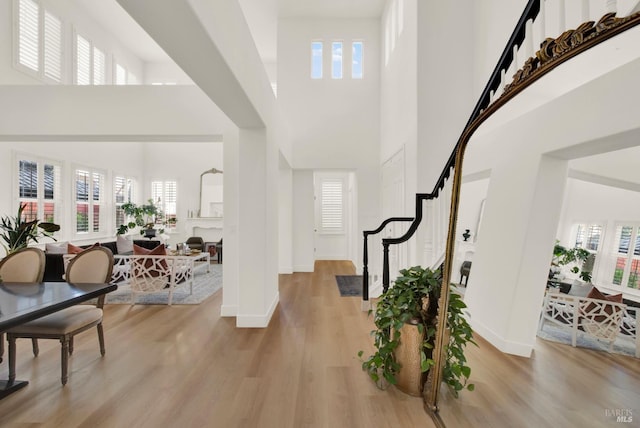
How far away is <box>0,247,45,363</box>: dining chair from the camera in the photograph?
9.15 ft

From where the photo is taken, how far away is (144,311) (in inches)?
162

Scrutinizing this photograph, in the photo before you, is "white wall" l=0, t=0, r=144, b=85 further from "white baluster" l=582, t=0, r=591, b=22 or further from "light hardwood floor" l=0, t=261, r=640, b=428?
"white baluster" l=582, t=0, r=591, b=22

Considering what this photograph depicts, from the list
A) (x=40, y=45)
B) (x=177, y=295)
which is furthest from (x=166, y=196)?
(x=177, y=295)

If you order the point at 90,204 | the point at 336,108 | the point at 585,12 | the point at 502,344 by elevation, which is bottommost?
the point at 502,344

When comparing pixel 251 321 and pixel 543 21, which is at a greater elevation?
pixel 543 21

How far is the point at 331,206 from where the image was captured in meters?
8.80

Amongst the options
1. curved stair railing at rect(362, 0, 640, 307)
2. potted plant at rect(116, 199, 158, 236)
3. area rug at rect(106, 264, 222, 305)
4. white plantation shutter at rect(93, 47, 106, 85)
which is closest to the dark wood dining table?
area rug at rect(106, 264, 222, 305)

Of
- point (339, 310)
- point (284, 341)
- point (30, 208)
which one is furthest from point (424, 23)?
point (30, 208)

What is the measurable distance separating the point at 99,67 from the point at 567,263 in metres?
9.29

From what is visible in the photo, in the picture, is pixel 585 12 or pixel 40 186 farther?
pixel 40 186

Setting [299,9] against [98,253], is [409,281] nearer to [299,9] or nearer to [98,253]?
[98,253]

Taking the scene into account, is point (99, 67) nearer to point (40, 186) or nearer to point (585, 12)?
point (40, 186)

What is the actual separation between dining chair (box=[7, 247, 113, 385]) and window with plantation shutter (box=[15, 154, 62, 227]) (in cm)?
361

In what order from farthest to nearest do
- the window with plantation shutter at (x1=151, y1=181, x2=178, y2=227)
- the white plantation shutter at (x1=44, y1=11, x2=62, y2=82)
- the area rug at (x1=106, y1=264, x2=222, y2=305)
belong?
the window with plantation shutter at (x1=151, y1=181, x2=178, y2=227) → the white plantation shutter at (x1=44, y1=11, x2=62, y2=82) → the area rug at (x1=106, y1=264, x2=222, y2=305)
